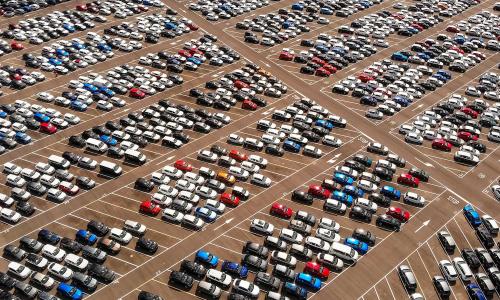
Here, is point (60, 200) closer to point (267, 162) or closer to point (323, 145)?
point (267, 162)

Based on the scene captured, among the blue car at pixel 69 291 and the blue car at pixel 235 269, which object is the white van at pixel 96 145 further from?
the blue car at pixel 235 269

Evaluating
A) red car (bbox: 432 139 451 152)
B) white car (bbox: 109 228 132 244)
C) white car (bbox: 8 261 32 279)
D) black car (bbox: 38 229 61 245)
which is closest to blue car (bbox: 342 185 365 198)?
red car (bbox: 432 139 451 152)

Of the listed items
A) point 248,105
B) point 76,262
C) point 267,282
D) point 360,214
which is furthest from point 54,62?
point 360,214

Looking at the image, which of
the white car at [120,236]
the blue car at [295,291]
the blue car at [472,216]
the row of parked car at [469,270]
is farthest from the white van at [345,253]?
the white car at [120,236]

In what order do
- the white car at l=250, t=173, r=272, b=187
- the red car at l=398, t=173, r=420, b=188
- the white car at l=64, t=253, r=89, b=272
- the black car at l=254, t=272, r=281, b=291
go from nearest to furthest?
the black car at l=254, t=272, r=281, b=291 → the white car at l=64, t=253, r=89, b=272 → the white car at l=250, t=173, r=272, b=187 → the red car at l=398, t=173, r=420, b=188

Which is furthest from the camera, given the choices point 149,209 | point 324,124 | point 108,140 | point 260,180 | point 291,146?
point 324,124

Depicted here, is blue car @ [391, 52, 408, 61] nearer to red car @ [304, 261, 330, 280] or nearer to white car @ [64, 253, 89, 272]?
red car @ [304, 261, 330, 280]

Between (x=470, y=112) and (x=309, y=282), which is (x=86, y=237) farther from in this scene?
(x=470, y=112)
